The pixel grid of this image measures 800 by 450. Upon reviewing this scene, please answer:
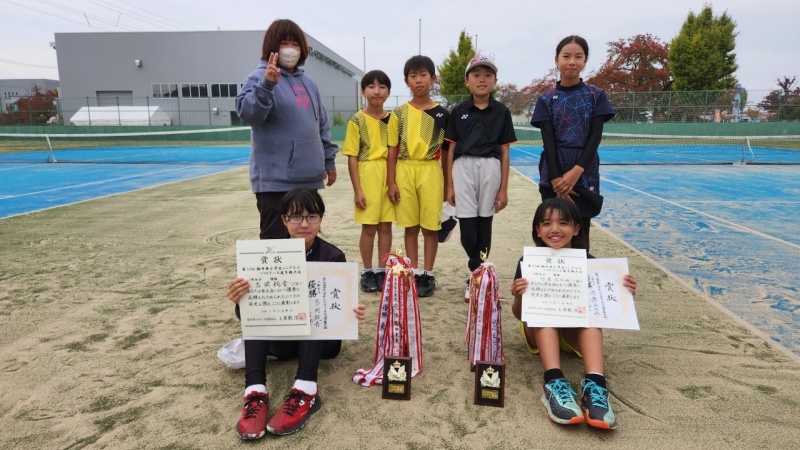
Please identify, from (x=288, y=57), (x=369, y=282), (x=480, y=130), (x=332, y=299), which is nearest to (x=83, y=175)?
(x=369, y=282)

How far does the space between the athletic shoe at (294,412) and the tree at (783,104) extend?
2718 cm

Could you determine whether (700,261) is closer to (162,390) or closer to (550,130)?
(550,130)

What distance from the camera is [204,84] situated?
31.2 meters

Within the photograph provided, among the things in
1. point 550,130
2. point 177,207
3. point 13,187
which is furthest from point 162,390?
point 13,187

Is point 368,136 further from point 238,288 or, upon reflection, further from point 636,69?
point 636,69

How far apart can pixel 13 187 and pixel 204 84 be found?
76.5ft

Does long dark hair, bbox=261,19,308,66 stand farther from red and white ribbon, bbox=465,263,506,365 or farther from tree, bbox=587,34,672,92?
tree, bbox=587,34,672,92

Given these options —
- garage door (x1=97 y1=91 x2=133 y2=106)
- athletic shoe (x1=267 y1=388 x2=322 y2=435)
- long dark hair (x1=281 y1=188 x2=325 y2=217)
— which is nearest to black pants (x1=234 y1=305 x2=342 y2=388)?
athletic shoe (x1=267 y1=388 x2=322 y2=435)

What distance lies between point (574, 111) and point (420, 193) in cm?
116

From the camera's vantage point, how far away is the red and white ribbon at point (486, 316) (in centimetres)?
256

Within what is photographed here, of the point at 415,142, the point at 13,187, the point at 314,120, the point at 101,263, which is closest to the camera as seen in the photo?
the point at 314,120

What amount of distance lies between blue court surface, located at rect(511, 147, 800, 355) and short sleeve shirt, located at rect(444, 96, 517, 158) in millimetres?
1630

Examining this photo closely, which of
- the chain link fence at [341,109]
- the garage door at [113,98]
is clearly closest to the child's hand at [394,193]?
the chain link fence at [341,109]

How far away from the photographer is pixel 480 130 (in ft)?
11.4
